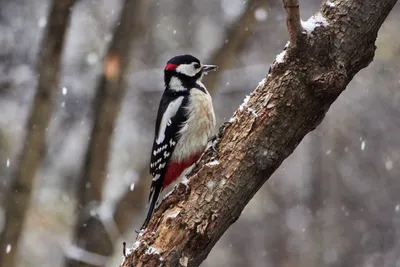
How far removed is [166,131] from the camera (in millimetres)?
4855

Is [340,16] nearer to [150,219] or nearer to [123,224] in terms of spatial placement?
[150,219]

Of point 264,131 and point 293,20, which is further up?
point 293,20

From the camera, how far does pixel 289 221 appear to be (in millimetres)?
12352

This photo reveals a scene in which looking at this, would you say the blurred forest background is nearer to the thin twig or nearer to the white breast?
the white breast

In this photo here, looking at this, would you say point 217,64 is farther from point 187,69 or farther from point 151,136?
point 151,136

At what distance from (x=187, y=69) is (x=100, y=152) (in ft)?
7.49

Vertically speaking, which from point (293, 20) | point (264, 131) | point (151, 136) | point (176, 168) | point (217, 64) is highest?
point (151, 136)

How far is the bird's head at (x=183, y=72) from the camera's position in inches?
198

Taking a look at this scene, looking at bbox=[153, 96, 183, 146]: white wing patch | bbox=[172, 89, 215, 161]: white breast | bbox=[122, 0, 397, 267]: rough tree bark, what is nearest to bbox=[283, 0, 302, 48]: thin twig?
bbox=[122, 0, 397, 267]: rough tree bark

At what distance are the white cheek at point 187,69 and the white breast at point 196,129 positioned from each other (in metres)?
0.25

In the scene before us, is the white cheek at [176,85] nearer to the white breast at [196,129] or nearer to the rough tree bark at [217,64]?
the white breast at [196,129]

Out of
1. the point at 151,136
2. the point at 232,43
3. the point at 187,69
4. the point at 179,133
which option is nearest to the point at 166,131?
the point at 179,133

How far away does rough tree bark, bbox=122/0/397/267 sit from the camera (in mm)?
3309

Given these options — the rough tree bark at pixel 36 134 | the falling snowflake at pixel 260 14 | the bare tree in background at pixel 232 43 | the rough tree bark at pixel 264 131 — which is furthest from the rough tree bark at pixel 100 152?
the rough tree bark at pixel 264 131
